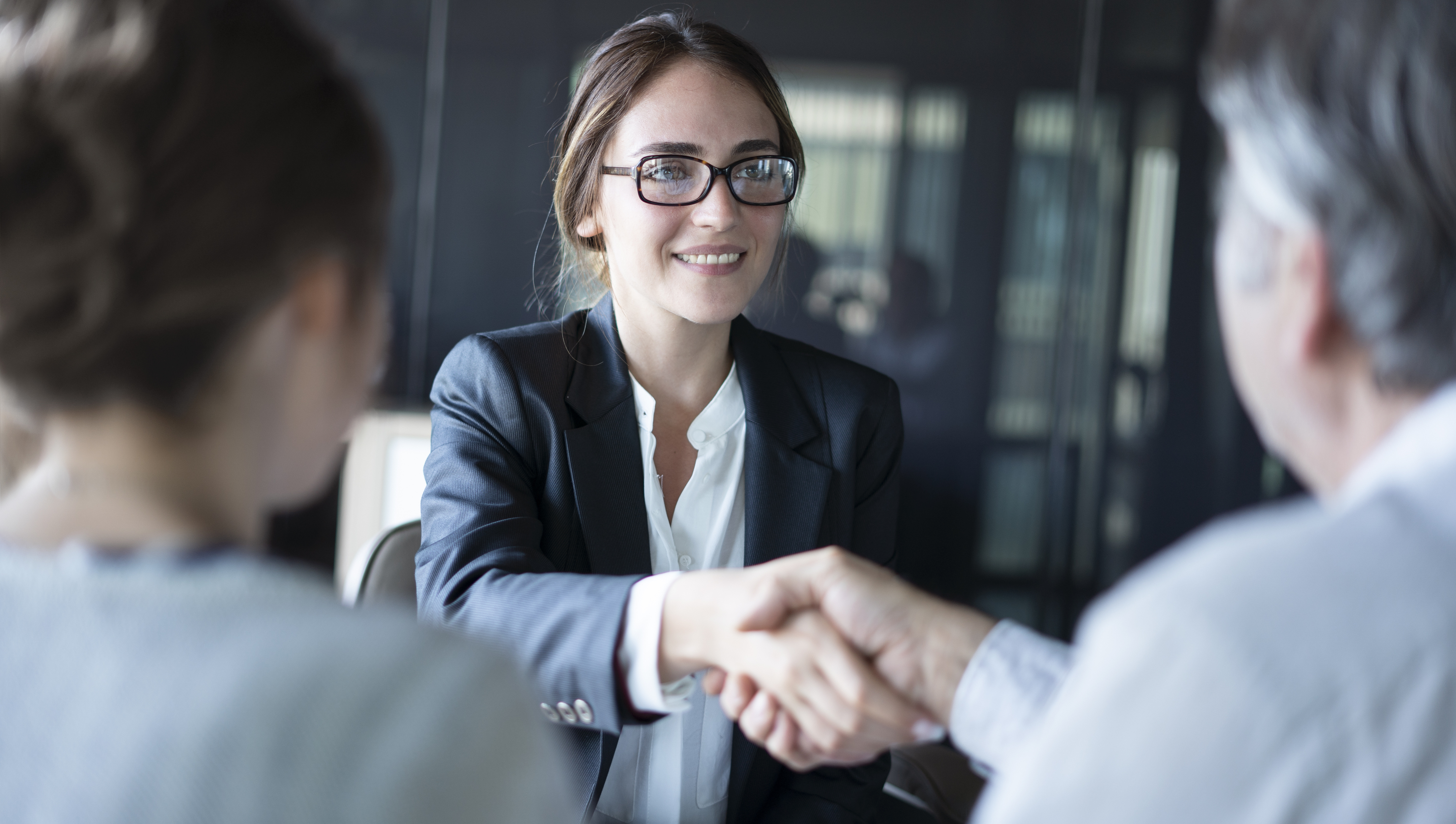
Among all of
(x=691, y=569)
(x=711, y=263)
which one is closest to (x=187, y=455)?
(x=691, y=569)

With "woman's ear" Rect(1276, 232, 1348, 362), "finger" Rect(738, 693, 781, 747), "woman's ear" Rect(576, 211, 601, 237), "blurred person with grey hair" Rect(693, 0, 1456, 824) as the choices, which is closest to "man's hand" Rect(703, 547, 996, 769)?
"finger" Rect(738, 693, 781, 747)

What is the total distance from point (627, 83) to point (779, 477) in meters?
0.68

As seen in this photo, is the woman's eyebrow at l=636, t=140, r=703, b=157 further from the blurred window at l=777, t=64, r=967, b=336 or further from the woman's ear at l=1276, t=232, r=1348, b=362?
the blurred window at l=777, t=64, r=967, b=336

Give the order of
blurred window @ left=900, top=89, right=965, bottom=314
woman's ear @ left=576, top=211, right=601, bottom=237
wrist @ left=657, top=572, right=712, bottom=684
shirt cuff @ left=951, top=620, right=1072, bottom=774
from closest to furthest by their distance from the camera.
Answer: shirt cuff @ left=951, top=620, right=1072, bottom=774 → wrist @ left=657, top=572, right=712, bottom=684 → woman's ear @ left=576, top=211, right=601, bottom=237 → blurred window @ left=900, top=89, right=965, bottom=314

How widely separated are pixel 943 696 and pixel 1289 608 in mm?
662

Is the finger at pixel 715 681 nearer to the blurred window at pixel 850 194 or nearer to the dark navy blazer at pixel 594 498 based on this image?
the dark navy blazer at pixel 594 498

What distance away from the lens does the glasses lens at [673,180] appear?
5.90 feet

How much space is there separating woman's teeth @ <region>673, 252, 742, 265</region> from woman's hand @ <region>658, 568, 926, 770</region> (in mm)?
658

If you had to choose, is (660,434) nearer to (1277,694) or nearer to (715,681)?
(715,681)

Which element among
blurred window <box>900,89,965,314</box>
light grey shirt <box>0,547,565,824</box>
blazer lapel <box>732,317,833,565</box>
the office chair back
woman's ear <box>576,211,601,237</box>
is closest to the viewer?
light grey shirt <box>0,547,565,824</box>

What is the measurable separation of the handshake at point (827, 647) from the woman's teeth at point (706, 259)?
66 centimetres

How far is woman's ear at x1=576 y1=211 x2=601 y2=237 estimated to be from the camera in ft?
6.36

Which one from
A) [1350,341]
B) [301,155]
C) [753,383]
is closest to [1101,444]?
[753,383]

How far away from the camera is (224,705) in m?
0.60
